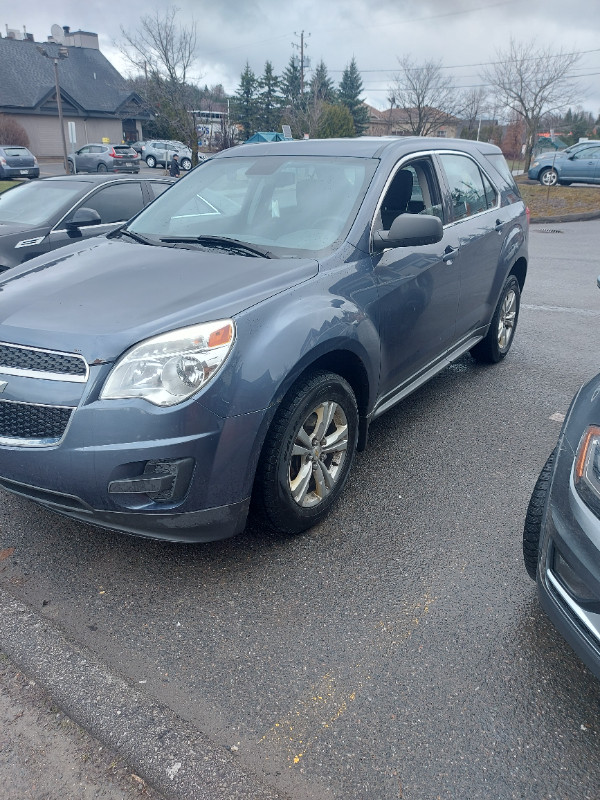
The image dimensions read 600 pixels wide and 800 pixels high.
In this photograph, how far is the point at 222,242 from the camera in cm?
341

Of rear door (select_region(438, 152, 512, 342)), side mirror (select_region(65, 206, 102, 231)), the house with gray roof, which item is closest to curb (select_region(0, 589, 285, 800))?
rear door (select_region(438, 152, 512, 342))

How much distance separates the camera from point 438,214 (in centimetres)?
420

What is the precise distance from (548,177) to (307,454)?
23889mm

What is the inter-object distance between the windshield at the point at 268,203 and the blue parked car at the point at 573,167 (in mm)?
22301

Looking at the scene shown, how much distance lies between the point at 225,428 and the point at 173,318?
49 cm

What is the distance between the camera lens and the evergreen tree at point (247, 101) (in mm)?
63469

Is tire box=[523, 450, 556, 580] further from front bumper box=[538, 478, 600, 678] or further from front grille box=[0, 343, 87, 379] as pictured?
front grille box=[0, 343, 87, 379]

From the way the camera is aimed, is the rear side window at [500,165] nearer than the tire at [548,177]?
Yes

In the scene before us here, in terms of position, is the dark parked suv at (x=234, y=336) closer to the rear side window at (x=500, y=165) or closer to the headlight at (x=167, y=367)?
the headlight at (x=167, y=367)

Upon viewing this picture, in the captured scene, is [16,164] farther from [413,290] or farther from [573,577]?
[573,577]

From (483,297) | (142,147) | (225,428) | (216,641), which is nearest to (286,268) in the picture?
(225,428)

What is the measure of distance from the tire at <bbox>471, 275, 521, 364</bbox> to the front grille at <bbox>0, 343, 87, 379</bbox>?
3725mm

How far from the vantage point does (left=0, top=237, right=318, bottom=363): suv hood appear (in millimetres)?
2557

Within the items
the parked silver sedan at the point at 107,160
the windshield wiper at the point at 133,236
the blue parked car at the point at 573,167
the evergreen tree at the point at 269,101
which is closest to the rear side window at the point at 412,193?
the windshield wiper at the point at 133,236
